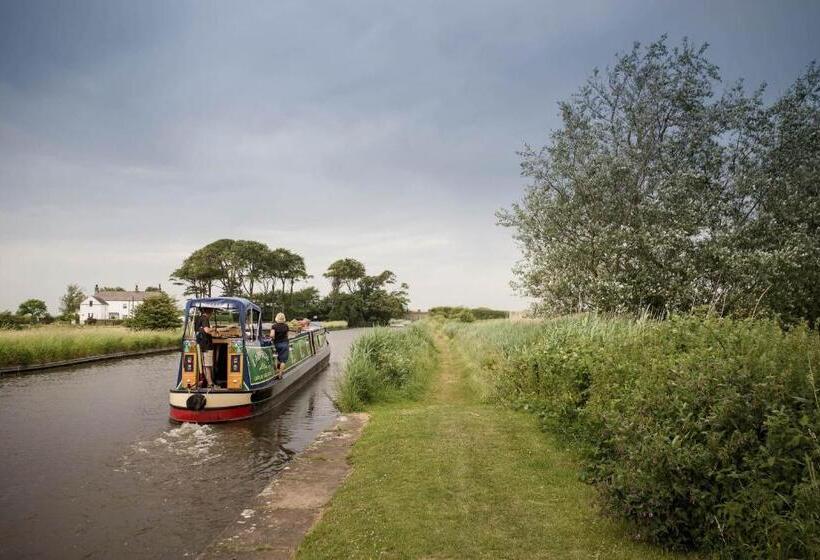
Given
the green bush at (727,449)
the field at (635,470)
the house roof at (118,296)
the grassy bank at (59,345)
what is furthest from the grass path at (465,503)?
the house roof at (118,296)

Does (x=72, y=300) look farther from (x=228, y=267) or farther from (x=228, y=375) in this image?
(x=228, y=375)

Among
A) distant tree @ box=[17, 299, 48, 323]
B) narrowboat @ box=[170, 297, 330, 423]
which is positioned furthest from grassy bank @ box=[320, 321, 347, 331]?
narrowboat @ box=[170, 297, 330, 423]

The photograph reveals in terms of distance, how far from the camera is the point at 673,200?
1388 cm

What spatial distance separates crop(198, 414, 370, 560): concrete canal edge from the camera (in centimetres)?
480

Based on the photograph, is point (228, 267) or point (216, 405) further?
point (228, 267)

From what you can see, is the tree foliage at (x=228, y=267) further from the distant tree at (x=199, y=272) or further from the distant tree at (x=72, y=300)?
the distant tree at (x=72, y=300)

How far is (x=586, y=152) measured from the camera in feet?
50.1

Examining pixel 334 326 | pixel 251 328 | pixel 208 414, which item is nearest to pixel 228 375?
pixel 208 414

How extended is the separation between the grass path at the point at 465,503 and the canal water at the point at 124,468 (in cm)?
191

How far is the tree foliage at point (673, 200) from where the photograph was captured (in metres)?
13.4

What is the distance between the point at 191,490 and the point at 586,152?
44.1 feet

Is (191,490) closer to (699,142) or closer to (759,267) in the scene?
(759,267)

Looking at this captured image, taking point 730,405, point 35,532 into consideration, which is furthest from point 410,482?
point 35,532

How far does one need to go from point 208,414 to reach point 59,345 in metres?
14.2
